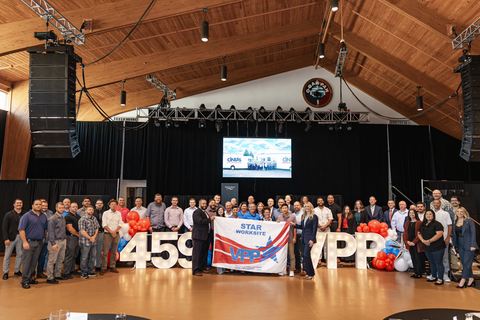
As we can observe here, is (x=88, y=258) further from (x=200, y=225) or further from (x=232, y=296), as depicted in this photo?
(x=232, y=296)

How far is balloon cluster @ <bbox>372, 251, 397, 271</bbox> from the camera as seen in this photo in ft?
23.9

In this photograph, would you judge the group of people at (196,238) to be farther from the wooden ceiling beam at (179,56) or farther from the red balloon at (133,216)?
the wooden ceiling beam at (179,56)

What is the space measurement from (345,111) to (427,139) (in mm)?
4134

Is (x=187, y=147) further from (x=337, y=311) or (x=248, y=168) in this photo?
(x=337, y=311)

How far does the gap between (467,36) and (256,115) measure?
6150 mm

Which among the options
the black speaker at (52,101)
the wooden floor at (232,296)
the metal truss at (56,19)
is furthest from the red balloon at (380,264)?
the metal truss at (56,19)

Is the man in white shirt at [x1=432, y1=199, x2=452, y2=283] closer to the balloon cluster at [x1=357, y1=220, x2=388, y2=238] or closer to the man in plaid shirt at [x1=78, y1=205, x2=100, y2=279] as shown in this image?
the balloon cluster at [x1=357, y1=220, x2=388, y2=238]

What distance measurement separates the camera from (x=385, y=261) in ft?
23.9

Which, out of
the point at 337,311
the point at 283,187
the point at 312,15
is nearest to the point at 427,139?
the point at 283,187

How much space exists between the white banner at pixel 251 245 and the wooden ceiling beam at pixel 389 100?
7858 millimetres

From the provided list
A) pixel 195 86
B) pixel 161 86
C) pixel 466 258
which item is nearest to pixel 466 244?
pixel 466 258

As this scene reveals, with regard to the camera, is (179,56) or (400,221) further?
(179,56)

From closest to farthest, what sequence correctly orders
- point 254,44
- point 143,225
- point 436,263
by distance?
1. point 436,263
2. point 143,225
3. point 254,44

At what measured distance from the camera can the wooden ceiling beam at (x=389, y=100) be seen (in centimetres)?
1211
